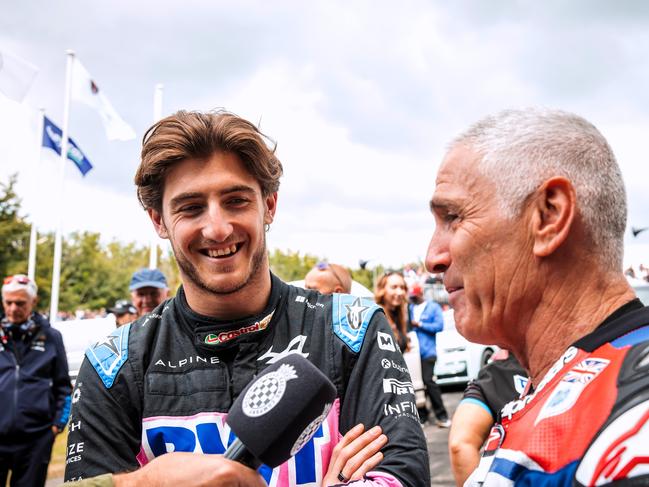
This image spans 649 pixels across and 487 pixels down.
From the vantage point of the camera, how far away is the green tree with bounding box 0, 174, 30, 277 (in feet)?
116

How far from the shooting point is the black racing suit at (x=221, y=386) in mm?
2098

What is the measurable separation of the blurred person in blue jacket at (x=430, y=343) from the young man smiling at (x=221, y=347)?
24.8 ft

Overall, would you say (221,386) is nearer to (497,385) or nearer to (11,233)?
(497,385)

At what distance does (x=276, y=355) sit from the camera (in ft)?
7.29

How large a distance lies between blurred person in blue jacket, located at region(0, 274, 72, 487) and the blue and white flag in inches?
398

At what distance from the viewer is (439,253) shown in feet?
5.63

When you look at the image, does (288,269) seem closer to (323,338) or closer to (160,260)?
(160,260)

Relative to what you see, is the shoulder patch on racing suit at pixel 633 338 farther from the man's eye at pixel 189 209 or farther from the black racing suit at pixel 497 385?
the black racing suit at pixel 497 385

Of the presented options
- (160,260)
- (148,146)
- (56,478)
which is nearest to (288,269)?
(160,260)

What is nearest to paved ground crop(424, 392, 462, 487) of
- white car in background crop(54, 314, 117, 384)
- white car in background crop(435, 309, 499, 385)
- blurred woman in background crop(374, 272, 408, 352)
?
blurred woman in background crop(374, 272, 408, 352)

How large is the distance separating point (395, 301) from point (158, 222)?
5.56 metres

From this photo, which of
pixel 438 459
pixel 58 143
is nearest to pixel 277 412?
pixel 438 459

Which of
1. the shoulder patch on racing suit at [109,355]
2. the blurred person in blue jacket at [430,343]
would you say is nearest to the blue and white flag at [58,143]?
the blurred person in blue jacket at [430,343]

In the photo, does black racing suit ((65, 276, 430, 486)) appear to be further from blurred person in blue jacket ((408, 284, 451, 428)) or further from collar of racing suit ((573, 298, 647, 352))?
blurred person in blue jacket ((408, 284, 451, 428))
